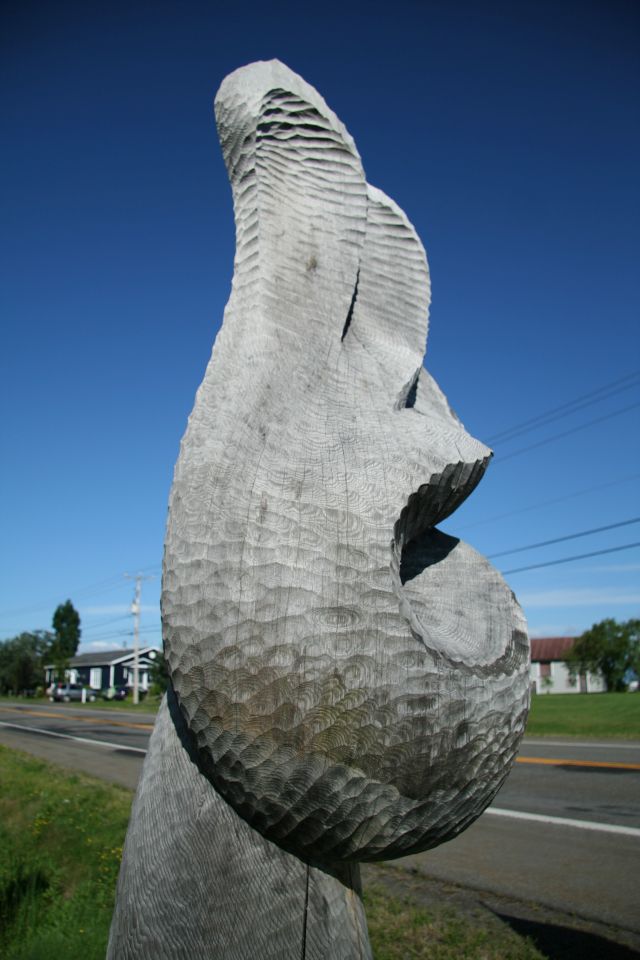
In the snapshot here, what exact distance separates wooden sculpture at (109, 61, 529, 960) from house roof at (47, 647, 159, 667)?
67.6m

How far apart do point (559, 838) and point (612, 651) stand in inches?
2026

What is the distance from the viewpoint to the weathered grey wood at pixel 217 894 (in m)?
1.85

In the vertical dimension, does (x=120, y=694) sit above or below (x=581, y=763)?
below

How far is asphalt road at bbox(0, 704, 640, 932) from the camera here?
5.27m

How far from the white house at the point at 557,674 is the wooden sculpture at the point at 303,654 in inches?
2295

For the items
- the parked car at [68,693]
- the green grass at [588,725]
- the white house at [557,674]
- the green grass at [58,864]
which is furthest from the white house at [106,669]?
the green grass at [58,864]

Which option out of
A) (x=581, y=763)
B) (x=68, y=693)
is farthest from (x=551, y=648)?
(x=581, y=763)

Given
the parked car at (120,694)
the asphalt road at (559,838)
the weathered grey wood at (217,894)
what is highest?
the weathered grey wood at (217,894)

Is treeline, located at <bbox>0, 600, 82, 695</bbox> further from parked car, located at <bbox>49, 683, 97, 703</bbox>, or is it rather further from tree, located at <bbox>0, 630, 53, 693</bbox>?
parked car, located at <bbox>49, 683, 97, 703</bbox>

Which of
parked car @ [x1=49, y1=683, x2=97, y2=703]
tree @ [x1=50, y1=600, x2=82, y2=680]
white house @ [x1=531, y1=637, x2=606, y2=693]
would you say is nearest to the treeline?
tree @ [x1=50, y1=600, x2=82, y2=680]

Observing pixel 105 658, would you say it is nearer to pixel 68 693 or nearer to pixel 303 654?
pixel 68 693

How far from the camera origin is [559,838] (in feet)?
22.4

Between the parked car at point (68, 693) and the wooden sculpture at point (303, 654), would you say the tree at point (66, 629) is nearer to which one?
the parked car at point (68, 693)

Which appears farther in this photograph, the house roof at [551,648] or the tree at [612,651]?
the house roof at [551,648]
